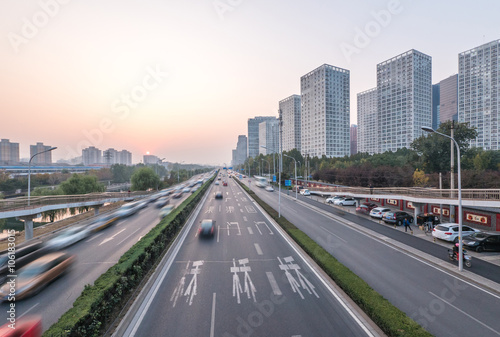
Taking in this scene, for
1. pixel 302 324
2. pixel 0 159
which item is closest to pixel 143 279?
pixel 302 324

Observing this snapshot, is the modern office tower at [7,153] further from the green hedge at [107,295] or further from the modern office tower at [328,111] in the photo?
the green hedge at [107,295]

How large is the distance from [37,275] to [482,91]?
→ 166 m

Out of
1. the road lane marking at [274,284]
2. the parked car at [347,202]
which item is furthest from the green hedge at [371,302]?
the parked car at [347,202]

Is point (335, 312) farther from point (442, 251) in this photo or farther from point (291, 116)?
point (291, 116)

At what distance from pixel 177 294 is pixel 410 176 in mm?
49123

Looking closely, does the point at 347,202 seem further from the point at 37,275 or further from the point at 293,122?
the point at 293,122

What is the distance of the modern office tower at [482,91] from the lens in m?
108

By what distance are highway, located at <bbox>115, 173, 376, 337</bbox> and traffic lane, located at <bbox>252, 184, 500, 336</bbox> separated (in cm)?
282

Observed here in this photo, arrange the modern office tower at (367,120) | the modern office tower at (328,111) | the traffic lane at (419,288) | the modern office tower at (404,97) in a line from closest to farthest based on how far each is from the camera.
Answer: the traffic lane at (419,288)
the modern office tower at (404,97)
the modern office tower at (328,111)
the modern office tower at (367,120)

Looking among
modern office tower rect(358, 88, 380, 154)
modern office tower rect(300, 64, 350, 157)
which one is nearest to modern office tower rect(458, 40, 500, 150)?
modern office tower rect(300, 64, 350, 157)

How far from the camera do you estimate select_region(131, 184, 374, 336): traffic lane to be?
879 cm

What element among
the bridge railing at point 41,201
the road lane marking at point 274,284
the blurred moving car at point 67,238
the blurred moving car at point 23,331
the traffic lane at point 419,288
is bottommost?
the traffic lane at point 419,288

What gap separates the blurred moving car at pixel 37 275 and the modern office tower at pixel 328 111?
455ft

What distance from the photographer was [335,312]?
9.77m
